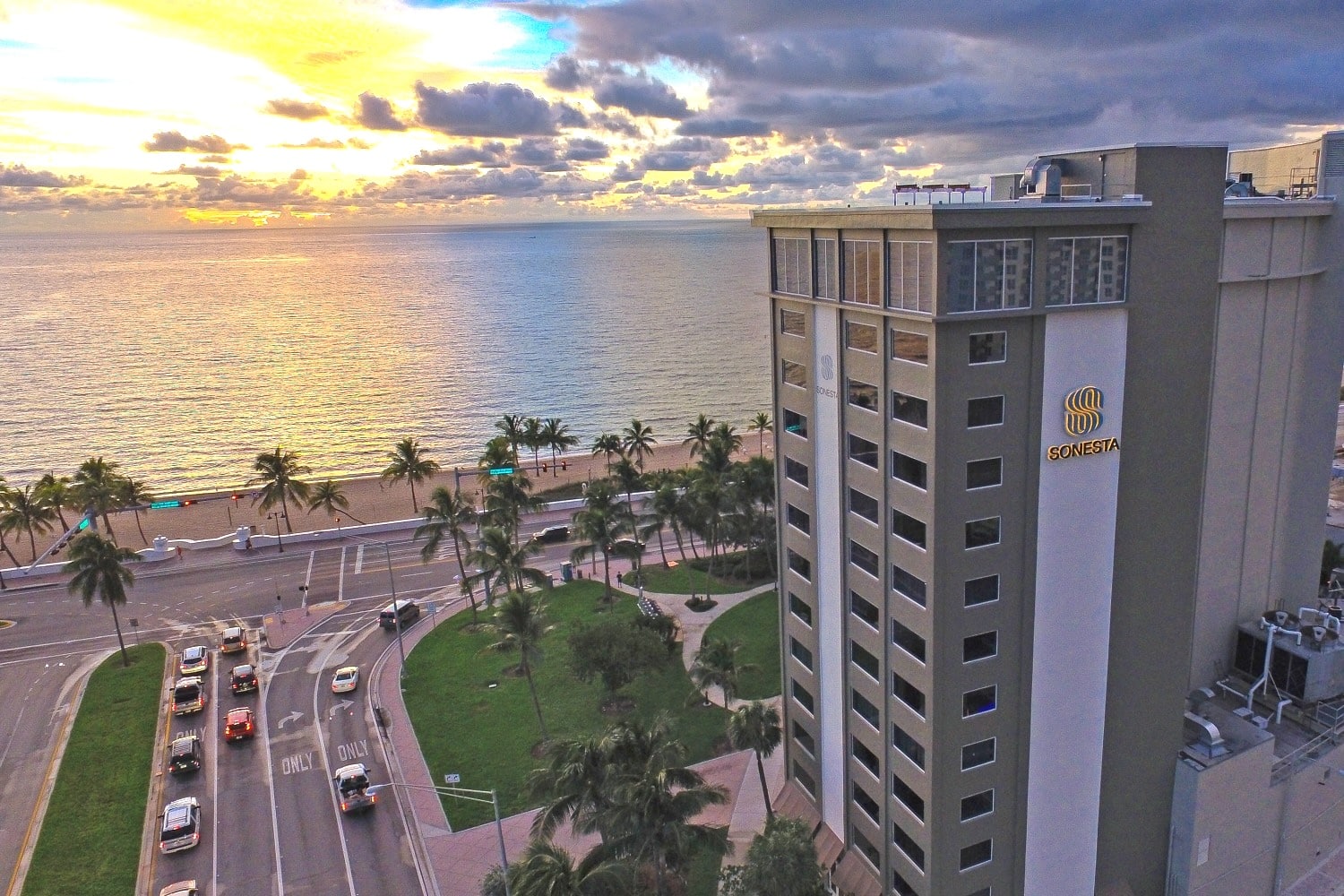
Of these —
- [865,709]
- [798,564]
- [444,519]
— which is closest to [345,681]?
[444,519]

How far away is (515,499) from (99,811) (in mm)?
32150

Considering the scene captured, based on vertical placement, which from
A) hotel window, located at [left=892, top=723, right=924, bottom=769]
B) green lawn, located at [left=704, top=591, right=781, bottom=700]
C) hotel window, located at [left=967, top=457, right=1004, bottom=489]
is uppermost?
hotel window, located at [left=967, top=457, right=1004, bottom=489]

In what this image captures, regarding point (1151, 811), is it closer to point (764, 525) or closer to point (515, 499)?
point (764, 525)

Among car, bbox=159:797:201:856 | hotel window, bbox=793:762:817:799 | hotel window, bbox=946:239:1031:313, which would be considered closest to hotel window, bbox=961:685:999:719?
hotel window, bbox=793:762:817:799

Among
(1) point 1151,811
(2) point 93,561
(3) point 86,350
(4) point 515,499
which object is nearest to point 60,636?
(2) point 93,561

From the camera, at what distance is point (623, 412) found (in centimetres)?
15050

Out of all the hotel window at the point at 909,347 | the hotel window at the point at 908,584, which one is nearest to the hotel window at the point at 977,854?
the hotel window at the point at 908,584

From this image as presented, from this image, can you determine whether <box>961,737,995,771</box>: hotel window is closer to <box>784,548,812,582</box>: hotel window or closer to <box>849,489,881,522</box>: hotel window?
<box>849,489,881,522</box>: hotel window

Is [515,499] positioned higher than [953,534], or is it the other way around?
[953,534]

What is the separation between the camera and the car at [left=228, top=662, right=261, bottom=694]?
53.3 m

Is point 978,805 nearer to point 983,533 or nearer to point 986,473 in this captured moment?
point 983,533

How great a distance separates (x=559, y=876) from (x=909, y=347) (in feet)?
69.0

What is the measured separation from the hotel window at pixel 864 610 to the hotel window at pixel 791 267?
11.9 meters

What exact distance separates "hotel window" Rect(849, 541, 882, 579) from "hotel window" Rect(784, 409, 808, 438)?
4938 mm
